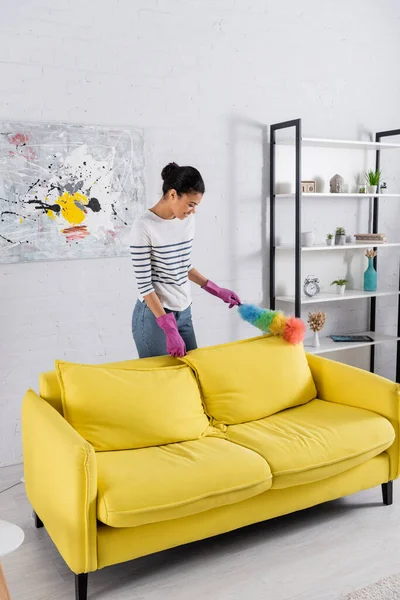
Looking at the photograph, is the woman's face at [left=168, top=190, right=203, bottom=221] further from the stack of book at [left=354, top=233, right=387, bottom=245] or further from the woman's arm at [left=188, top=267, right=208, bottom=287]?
the stack of book at [left=354, top=233, right=387, bottom=245]

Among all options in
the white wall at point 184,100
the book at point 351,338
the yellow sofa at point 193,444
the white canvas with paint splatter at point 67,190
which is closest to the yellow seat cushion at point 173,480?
the yellow sofa at point 193,444

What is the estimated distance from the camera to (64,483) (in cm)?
224

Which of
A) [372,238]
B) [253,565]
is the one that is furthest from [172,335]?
[372,238]

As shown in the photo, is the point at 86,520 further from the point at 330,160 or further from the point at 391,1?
the point at 391,1

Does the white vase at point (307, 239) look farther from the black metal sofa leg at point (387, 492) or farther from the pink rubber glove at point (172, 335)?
the black metal sofa leg at point (387, 492)

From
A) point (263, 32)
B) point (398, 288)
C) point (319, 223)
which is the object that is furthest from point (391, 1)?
point (398, 288)

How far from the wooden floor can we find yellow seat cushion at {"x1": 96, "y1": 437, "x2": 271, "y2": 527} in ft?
0.94

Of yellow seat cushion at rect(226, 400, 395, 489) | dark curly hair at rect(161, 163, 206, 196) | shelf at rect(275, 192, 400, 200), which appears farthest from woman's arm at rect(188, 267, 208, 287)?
shelf at rect(275, 192, 400, 200)

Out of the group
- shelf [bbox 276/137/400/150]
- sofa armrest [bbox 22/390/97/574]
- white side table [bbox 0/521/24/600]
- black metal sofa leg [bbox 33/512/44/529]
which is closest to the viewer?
white side table [bbox 0/521/24/600]

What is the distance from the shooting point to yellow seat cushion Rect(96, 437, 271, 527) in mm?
2191

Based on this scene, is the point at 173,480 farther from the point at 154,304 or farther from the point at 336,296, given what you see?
the point at 336,296

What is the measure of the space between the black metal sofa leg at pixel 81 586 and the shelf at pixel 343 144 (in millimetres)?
2733

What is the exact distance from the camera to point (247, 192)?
411cm

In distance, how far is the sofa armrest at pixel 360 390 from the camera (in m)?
2.89
